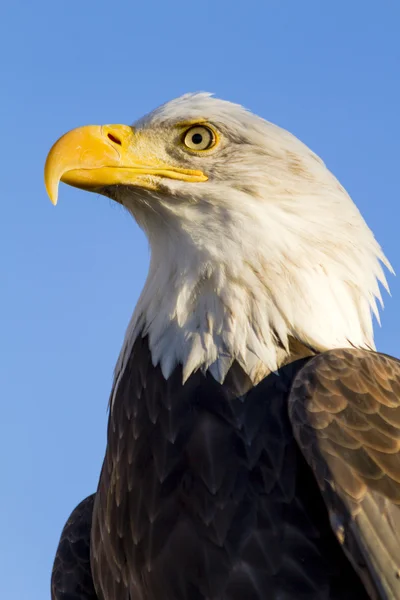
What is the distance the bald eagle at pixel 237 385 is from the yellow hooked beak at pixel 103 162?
10mm

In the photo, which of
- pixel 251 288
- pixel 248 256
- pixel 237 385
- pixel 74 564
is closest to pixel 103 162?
pixel 248 256

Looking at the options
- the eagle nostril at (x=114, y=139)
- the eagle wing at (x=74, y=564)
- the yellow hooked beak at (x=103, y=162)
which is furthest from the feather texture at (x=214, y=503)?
the eagle nostril at (x=114, y=139)

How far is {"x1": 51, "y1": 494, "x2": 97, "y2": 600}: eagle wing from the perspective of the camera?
5.43 meters

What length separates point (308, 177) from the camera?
16.8 feet

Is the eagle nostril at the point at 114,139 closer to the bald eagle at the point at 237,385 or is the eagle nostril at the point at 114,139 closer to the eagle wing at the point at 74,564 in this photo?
the bald eagle at the point at 237,385

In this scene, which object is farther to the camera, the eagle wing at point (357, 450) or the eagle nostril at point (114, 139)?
the eagle nostril at point (114, 139)

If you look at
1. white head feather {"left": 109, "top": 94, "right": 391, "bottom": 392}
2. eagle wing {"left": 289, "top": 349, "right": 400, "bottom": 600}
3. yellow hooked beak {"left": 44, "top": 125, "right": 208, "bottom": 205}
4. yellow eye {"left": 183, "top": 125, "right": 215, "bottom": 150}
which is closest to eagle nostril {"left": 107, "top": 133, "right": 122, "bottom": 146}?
yellow hooked beak {"left": 44, "top": 125, "right": 208, "bottom": 205}

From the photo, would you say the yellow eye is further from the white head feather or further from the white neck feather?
the white neck feather

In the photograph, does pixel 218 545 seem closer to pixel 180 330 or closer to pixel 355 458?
pixel 355 458

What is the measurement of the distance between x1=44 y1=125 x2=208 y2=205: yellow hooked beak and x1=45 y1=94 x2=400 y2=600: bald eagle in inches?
0.4

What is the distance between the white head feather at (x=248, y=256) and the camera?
478 cm

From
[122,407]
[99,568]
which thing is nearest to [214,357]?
[122,407]

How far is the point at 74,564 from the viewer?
5.49 metres

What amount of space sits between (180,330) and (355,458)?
3.76 feet
